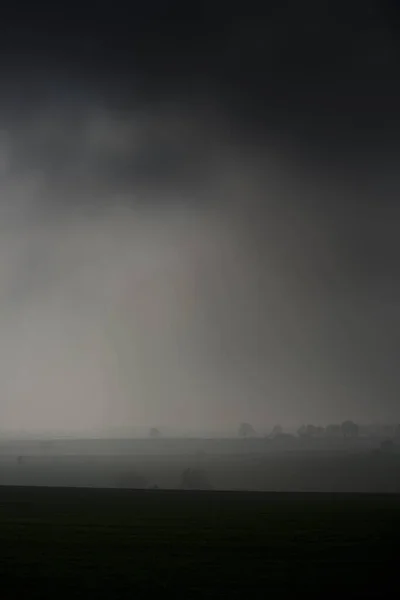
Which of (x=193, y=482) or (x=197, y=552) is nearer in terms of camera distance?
(x=197, y=552)

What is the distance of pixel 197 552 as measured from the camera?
50594 mm

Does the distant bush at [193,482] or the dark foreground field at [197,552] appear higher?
the distant bush at [193,482]

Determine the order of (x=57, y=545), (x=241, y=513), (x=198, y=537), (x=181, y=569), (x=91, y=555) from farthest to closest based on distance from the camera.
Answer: (x=241, y=513) → (x=198, y=537) → (x=57, y=545) → (x=91, y=555) → (x=181, y=569)

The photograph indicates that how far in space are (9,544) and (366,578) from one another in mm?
30144

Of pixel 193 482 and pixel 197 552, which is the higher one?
pixel 193 482

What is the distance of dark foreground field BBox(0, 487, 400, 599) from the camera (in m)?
37.8

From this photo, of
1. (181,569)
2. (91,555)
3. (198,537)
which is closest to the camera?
(181,569)

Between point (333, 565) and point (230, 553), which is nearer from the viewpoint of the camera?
point (333, 565)

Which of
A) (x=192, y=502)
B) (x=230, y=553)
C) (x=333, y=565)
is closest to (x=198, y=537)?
(x=230, y=553)

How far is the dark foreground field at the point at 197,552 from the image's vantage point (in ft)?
124

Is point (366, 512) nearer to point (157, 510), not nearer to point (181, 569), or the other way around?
point (157, 510)

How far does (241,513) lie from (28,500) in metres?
39.1

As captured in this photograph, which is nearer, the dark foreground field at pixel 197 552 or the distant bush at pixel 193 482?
the dark foreground field at pixel 197 552

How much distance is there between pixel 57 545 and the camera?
53188mm
